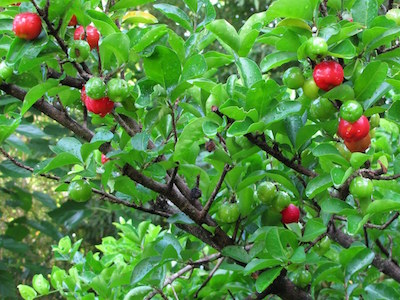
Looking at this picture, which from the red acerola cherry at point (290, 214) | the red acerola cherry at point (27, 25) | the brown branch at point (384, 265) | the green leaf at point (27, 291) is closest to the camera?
the red acerola cherry at point (27, 25)

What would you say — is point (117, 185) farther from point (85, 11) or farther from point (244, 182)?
point (85, 11)

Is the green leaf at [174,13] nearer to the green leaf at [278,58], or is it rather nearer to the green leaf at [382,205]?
the green leaf at [278,58]

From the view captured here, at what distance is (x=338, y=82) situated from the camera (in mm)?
979

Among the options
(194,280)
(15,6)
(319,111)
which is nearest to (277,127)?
(319,111)

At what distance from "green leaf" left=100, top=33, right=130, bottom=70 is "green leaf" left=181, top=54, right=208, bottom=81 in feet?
0.40

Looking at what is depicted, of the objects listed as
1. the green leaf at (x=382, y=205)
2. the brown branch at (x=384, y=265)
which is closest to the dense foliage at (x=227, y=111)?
the green leaf at (x=382, y=205)

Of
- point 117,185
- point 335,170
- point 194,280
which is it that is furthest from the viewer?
point 194,280

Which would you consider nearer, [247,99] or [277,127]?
[247,99]

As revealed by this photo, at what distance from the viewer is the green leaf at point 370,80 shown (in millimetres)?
969

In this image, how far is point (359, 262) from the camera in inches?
48.6

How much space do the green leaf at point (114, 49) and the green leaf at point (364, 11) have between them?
0.46m

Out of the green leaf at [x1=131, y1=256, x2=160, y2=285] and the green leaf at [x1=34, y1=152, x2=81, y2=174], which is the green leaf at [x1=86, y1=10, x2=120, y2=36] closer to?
the green leaf at [x1=34, y1=152, x2=81, y2=174]

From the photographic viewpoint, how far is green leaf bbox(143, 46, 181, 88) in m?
1.01

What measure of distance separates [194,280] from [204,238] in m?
0.47
